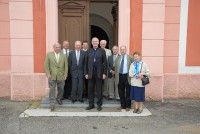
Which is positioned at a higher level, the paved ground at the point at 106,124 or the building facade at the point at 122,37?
the building facade at the point at 122,37

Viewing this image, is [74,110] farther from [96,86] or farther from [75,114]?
[96,86]

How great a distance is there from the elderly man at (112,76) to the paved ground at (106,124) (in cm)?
105

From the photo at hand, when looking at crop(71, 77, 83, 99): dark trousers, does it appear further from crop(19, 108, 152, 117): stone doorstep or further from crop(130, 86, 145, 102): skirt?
crop(130, 86, 145, 102): skirt

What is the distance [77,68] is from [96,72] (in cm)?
62

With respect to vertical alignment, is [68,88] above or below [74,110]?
above

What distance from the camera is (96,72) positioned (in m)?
6.05

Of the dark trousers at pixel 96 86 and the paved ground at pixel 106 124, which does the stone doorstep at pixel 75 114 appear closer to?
the paved ground at pixel 106 124

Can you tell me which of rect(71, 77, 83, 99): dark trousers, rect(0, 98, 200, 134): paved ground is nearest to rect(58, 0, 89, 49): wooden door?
rect(71, 77, 83, 99): dark trousers

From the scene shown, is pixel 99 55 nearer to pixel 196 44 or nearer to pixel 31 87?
pixel 31 87

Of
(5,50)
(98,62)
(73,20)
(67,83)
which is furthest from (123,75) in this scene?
(5,50)

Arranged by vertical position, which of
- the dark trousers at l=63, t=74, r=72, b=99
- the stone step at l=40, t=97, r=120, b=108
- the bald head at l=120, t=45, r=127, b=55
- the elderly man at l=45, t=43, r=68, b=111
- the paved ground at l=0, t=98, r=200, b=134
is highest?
the bald head at l=120, t=45, r=127, b=55

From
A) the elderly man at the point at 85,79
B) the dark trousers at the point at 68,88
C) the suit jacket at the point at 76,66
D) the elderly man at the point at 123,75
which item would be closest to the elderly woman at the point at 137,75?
the elderly man at the point at 123,75

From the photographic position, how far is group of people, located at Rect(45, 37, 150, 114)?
5.86m

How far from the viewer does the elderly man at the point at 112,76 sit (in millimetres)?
6438
